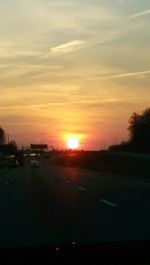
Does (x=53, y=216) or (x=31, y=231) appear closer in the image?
(x=31, y=231)

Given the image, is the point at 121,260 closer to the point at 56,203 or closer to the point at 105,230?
the point at 105,230

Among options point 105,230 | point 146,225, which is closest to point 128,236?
point 105,230

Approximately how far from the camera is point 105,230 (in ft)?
45.9

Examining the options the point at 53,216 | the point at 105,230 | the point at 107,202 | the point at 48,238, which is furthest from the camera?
the point at 107,202

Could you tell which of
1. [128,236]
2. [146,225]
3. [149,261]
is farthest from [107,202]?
[149,261]

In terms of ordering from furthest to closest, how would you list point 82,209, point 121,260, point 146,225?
point 82,209, point 146,225, point 121,260

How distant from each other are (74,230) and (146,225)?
1892 millimetres

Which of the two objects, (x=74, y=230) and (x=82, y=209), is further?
(x=82, y=209)

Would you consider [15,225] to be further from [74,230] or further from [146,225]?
[146,225]

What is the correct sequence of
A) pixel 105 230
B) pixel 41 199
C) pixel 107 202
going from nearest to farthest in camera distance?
1. pixel 105 230
2. pixel 107 202
3. pixel 41 199

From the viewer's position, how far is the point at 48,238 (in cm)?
1276

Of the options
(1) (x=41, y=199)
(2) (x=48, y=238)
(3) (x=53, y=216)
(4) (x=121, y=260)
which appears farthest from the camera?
(1) (x=41, y=199)

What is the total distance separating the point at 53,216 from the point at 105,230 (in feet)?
12.1

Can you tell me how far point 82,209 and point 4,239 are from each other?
6.75 m
